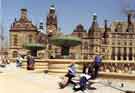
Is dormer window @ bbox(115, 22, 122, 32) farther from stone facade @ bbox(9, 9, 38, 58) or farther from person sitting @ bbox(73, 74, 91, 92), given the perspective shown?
person sitting @ bbox(73, 74, 91, 92)

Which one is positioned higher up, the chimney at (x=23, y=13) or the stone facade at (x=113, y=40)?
the chimney at (x=23, y=13)

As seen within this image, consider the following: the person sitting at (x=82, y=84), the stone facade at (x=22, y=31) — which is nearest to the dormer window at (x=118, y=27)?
the stone facade at (x=22, y=31)

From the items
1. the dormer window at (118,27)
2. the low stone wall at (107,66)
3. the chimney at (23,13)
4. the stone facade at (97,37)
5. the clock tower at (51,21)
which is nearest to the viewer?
the low stone wall at (107,66)

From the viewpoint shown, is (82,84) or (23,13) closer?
(82,84)

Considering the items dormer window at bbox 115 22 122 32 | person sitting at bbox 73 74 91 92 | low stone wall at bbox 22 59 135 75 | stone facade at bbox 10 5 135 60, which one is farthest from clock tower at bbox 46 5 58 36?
person sitting at bbox 73 74 91 92

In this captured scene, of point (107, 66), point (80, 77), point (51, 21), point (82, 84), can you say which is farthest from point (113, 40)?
point (82, 84)

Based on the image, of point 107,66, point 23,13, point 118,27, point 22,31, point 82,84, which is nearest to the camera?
point 82,84

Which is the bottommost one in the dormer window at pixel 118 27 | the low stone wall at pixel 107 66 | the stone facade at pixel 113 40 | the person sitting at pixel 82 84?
the person sitting at pixel 82 84

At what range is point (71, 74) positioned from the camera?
16578mm

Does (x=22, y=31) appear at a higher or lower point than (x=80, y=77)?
higher

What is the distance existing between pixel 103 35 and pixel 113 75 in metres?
98.3

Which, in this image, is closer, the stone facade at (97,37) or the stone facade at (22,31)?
the stone facade at (22,31)

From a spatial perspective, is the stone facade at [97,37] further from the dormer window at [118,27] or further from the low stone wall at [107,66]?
the low stone wall at [107,66]

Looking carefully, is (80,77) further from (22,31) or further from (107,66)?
(22,31)
